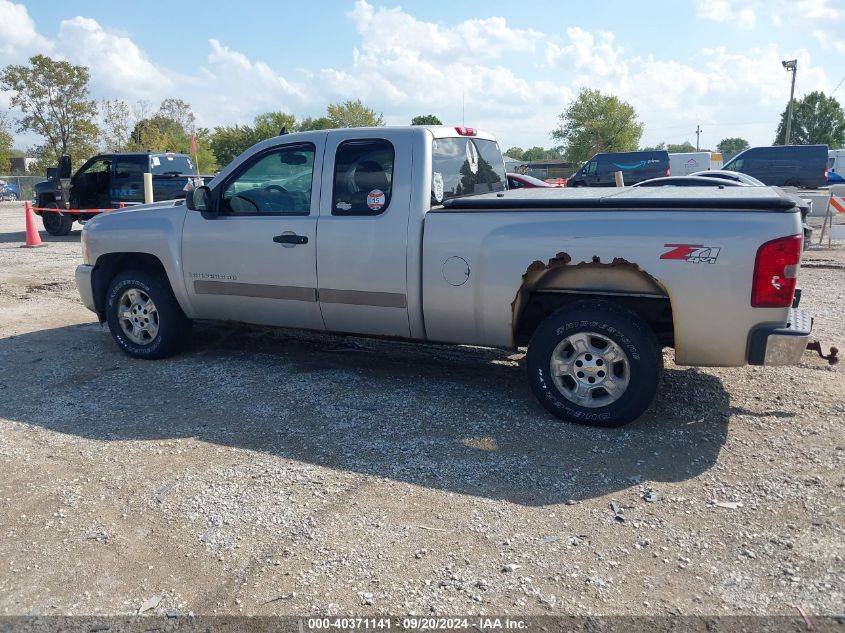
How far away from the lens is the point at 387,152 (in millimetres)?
5449

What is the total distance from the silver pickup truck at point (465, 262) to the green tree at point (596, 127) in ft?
215

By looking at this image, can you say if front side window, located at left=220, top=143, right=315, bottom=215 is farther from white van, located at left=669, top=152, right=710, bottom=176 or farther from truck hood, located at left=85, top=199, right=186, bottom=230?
white van, located at left=669, top=152, right=710, bottom=176

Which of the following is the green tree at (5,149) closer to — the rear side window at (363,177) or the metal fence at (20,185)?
the metal fence at (20,185)

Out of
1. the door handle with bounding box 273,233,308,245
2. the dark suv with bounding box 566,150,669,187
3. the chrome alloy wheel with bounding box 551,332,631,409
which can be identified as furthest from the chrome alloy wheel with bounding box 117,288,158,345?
the dark suv with bounding box 566,150,669,187

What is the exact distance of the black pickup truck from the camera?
670 inches

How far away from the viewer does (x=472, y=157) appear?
6035mm

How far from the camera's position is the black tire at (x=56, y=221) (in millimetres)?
17938

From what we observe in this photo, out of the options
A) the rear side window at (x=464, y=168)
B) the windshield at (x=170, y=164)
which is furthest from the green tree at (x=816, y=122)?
the rear side window at (x=464, y=168)

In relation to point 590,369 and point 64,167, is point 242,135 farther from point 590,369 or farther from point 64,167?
point 590,369

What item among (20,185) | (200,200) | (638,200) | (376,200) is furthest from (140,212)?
(20,185)

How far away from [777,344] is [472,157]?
9.29ft

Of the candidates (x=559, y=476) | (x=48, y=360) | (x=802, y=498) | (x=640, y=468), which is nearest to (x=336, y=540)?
(x=559, y=476)

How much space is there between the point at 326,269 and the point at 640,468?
2.71 m

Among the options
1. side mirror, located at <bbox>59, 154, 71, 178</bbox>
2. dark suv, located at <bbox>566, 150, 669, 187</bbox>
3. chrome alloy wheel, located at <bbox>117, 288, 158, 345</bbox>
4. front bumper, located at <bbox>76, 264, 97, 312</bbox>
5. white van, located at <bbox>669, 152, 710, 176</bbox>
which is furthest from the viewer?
white van, located at <bbox>669, 152, 710, 176</bbox>
